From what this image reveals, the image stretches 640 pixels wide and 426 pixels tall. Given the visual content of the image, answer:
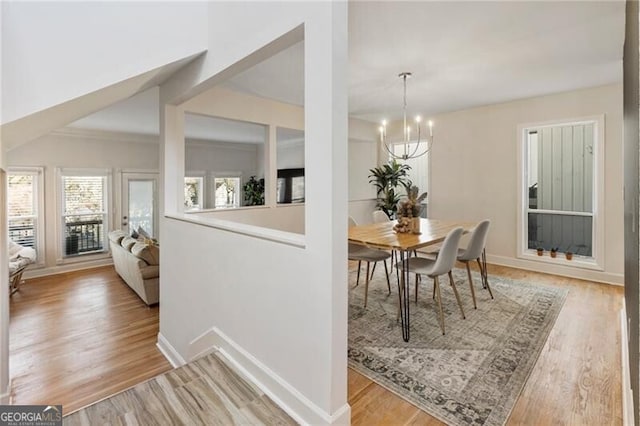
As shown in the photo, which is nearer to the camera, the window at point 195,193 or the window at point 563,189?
the window at point 563,189

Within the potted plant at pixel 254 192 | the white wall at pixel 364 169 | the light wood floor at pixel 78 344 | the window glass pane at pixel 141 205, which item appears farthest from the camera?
the potted plant at pixel 254 192

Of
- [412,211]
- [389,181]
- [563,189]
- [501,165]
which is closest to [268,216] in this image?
[412,211]

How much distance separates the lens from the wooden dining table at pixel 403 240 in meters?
2.57

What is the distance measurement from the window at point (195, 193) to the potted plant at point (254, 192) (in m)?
1.09

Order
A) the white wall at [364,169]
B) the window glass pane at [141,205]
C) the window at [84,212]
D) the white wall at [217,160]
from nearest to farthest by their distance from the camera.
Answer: the window at [84,212]
the white wall at [364,169]
the window glass pane at [141,205]
the white wall at [217,160]

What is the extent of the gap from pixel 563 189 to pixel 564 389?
354cm

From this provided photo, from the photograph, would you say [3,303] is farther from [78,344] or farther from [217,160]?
[217,160]

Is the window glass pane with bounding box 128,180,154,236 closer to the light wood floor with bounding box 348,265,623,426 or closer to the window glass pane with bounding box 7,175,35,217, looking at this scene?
the window glass pane with bounding box 7,175,35,217

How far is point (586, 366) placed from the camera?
217 cm

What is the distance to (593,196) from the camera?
13.6 feet

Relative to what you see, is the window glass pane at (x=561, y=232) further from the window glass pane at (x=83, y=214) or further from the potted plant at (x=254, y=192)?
the window glass pane at (x=83, y=214)

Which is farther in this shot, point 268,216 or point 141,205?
point 141,205

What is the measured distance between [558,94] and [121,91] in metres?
5.20

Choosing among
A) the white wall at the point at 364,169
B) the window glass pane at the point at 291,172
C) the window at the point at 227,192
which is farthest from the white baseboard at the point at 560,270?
the window at the point at 227,192
